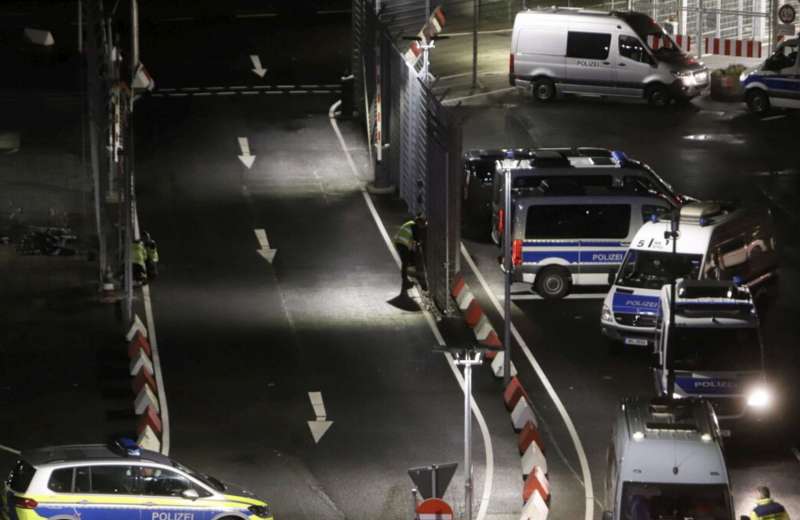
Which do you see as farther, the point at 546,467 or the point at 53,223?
the point at 53,223

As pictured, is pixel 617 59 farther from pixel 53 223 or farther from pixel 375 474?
pixel 375 474

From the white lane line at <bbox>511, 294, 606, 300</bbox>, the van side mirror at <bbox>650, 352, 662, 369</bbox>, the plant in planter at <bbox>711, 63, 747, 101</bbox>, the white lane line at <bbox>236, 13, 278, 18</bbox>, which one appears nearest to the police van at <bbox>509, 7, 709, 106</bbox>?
the plant in planter at <bbox>711, 63, 747, 101</bbox>

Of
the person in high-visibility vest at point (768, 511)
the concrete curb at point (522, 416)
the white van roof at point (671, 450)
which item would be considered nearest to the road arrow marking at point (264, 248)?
the concrete curb at point (522, 416)

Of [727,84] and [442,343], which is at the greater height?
[727,84]

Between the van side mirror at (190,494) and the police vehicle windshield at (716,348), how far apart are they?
9594 millimetres

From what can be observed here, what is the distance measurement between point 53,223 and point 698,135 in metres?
17.9

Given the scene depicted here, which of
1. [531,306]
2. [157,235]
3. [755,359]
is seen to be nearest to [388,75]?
[157,235]

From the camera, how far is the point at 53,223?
5125cm

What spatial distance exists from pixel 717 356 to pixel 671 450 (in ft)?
24.1

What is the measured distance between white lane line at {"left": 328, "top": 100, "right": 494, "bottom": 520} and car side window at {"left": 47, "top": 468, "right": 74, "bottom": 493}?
650cm

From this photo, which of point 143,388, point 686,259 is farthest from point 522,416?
point 143,388

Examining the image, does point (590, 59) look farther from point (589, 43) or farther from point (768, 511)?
point (768, 511)

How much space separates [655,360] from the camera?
38750 mm

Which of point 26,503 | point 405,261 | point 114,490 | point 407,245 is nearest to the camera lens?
point 26,503
